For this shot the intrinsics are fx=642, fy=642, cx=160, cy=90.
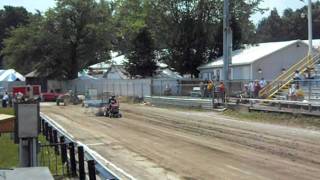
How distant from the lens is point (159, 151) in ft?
61.2

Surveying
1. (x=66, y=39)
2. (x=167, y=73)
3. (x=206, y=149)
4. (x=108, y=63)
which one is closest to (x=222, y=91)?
(x=206, y=149)

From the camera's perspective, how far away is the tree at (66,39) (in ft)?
265

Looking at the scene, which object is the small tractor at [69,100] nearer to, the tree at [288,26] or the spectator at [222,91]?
the spectator at [222,91]

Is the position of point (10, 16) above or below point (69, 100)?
above

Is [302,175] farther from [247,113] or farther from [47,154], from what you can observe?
[247,113]

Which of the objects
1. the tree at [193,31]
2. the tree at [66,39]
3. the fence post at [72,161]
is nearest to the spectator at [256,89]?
the fence post at [72,161]

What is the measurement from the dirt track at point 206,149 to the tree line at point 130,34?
43.4 m

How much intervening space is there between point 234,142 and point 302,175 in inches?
273

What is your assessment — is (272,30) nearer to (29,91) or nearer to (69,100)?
(69,100)

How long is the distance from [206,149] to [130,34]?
6895 centimetres

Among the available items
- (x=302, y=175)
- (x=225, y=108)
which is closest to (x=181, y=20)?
(x=225, y=108)

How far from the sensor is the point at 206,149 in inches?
746

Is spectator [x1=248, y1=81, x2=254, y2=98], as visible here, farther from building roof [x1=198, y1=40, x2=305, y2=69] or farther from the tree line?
the tree line

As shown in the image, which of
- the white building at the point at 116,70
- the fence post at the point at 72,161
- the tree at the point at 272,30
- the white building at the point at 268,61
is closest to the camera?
the fence post at the point at 72,161
